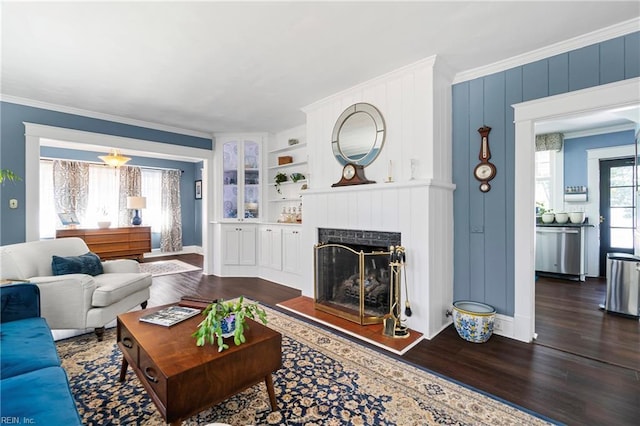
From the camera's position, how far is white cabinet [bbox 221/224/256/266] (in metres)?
5.33

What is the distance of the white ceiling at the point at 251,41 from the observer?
6.87 feet

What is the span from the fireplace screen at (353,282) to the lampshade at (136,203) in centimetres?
546

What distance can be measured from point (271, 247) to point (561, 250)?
5040 mm

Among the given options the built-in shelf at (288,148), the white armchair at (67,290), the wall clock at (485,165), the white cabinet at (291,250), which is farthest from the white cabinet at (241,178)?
the wall clock at (485,165)

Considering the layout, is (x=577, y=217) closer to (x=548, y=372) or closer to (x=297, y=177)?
(x=548, y=372)

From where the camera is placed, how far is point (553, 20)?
2229 millimetres

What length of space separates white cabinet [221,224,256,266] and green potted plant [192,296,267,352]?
3.57 meters

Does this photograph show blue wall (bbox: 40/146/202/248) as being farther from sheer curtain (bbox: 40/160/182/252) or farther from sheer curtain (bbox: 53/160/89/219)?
sheer curtain (bbox: 53/160/89/219)

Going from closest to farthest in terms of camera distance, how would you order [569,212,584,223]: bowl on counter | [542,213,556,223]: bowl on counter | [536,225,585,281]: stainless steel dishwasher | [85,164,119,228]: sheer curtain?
[536,225,585,281]: stainless steel dishwasher, [569,212,584,223]: bowl on counter, [542,213,556,223]: bowl on counter, [85,164,119,228]: sheer curtain

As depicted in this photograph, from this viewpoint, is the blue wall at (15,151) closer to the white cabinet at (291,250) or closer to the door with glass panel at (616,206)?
the white cabinet at (291,250)

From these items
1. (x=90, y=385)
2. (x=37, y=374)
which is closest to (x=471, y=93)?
(x=37, y=374)

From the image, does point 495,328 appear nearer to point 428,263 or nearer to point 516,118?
point 428,263

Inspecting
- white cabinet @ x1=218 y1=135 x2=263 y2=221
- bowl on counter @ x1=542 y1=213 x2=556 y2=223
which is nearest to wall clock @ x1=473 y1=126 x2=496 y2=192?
bowl on counter @ x1=542 y1=213 x2=556 y2=223

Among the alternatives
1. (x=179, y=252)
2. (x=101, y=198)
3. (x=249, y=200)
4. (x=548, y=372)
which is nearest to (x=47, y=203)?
(x=101, y=198)
